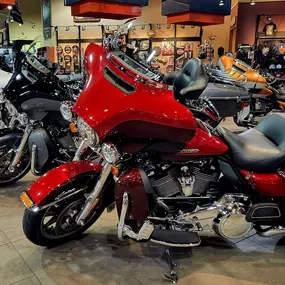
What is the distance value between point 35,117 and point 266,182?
2.20m

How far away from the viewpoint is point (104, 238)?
262 cm

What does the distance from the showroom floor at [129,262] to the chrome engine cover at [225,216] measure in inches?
11.0

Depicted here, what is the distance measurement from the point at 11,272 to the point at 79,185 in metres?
0.69

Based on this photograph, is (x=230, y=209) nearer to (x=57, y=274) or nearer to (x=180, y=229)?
(x=180, y=229)

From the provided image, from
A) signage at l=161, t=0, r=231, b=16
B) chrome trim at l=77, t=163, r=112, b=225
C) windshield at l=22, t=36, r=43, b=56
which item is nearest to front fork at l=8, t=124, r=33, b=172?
windshield at l=22, t=36, r=43, b=56

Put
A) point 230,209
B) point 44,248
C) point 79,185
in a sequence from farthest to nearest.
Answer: point 44,248, point 79,185, point 230,209

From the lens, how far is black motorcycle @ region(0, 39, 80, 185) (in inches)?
127

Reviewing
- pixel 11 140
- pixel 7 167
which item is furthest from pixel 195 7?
pixel 7 167

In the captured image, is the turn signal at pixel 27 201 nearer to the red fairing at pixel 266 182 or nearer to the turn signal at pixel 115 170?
the turn signal at pixel 115 170

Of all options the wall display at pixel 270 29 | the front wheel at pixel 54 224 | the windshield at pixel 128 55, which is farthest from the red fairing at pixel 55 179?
the wall display at pixel 270 29

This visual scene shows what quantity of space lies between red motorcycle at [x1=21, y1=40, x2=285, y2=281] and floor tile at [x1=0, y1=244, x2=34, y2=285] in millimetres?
185

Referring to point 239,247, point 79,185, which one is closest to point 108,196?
point 79,185

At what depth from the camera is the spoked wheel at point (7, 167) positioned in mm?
3471

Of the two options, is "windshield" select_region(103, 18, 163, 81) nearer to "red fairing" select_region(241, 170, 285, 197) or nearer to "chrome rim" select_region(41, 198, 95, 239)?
"red fairing" select_region(241, 170, 285, 197)
